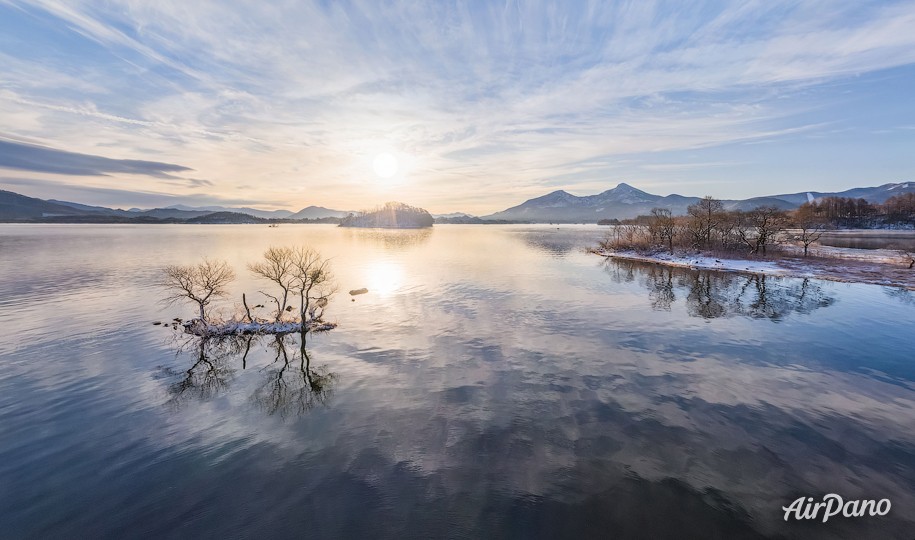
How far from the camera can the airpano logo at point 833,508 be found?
17.1 metres

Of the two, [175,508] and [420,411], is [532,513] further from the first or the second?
[175,508]

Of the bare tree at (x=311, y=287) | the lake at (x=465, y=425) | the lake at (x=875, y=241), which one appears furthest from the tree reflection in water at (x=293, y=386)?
the lake at (x=875, y=241)

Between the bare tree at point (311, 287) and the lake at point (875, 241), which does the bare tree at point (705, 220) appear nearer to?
the lake at point (875, 241)

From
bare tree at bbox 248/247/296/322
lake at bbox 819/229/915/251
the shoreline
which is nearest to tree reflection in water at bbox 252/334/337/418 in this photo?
bare tree at bbox 248/247/296/322

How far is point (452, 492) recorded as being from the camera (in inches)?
750

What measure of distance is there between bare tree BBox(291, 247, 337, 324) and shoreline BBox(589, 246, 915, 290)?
87569 mm

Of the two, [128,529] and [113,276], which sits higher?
[113,276]

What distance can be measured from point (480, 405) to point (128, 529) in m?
20.6

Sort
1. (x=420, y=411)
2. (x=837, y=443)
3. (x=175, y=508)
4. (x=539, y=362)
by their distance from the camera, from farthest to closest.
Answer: (x=539, y=362), (x=420, y=411), (x=837, y=443), (x=175, y=508)

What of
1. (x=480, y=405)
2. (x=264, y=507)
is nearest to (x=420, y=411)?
(x=480, y=405)

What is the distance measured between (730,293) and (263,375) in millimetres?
73280

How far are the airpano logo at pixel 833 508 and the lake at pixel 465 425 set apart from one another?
43 cm

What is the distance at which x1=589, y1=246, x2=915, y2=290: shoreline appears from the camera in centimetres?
7025

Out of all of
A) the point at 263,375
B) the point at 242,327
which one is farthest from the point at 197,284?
the point at 263,375
